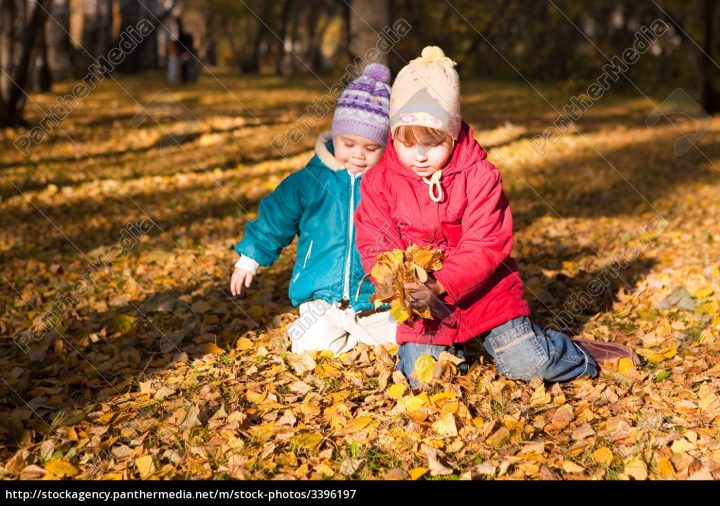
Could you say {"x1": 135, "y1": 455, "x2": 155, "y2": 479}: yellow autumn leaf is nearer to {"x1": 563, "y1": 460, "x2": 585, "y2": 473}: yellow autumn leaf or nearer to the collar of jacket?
{"x1": 563, "y1": 460, "x2": 585, "y2": 473}: yellow autumn leaf

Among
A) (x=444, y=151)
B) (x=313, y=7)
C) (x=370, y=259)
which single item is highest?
(x=444, y=151)

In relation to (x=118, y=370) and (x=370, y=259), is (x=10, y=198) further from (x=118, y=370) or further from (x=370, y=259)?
(x=370, y=259)

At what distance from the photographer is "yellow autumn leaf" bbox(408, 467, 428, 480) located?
289cm

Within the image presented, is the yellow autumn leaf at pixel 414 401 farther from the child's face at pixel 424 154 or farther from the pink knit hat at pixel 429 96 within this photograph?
the pink knit hat at pixel 429 96

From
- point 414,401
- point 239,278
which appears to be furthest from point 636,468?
point 239,278

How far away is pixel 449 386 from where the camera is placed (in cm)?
361

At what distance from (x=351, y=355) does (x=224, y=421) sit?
95cm

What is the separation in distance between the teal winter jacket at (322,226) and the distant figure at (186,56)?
65.2 feet

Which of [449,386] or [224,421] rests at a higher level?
[449,386]

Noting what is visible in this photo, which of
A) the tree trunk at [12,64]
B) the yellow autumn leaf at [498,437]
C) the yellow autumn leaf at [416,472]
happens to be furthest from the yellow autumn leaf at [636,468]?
the tree trunk at [12,64]

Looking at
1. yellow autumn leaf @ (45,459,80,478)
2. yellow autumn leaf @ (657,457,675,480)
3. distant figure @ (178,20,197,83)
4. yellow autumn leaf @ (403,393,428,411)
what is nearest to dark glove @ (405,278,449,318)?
yellow autumn leaf @ (403,393,428,411)
